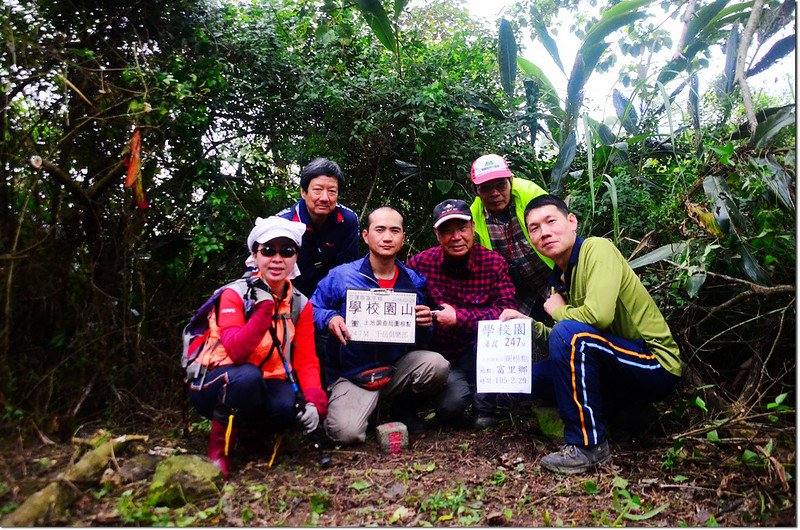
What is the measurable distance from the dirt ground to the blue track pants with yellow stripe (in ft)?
0.79

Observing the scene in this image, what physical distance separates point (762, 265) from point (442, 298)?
1850 millimetres

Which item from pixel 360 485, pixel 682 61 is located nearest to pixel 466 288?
pixel 360 485

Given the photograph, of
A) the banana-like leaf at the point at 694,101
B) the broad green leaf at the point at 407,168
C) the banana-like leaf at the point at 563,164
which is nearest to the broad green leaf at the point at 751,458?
the banana-like leaf at the point at 563,164

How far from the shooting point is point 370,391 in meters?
3.21

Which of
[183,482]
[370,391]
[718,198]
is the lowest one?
[183,482]

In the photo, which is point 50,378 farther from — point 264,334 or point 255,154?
point 255,154

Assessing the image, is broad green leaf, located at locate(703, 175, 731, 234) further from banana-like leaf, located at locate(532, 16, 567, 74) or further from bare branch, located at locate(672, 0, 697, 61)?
banana-like leaf, located at locate(532, 16, 567, 74)

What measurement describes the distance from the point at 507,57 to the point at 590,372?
3247mm

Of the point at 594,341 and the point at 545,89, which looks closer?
the point at 594,341

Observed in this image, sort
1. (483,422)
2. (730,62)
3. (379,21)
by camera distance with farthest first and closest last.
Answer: (379,21), (730,62), (483,422)

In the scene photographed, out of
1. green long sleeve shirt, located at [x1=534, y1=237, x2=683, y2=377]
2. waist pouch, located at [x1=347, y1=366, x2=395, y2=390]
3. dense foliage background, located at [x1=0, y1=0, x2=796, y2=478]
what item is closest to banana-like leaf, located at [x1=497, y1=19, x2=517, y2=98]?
dense foliage background, located at [x1=0, y1=0, x2=796, y2=478]

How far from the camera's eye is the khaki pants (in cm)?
303

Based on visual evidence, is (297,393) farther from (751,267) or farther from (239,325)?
(751,267)

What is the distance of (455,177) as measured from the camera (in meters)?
4.74
